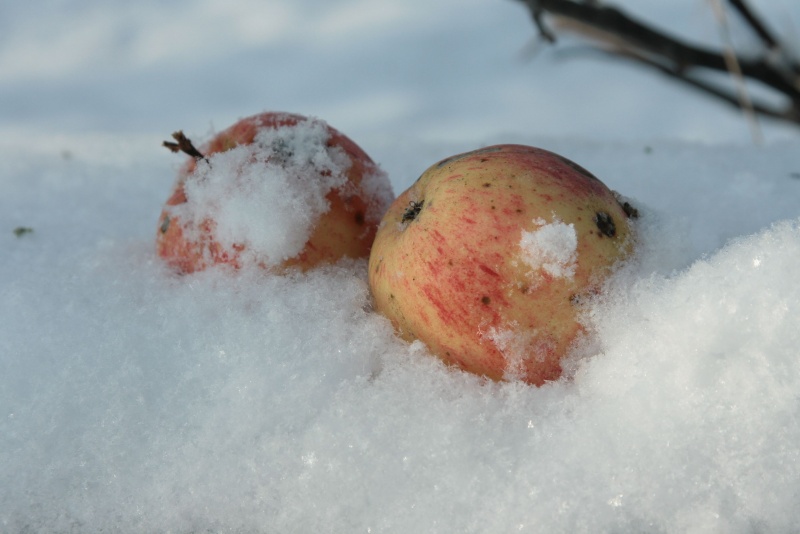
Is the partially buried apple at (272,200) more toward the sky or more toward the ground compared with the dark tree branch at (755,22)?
more toward the sky

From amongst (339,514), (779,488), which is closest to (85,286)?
(339,514)

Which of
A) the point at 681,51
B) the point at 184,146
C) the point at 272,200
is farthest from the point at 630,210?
the point at 681,51

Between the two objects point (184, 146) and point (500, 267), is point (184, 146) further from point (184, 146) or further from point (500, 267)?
point (500, 267)

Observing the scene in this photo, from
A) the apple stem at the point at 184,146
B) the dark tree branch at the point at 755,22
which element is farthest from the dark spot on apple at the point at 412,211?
the dark tree branch at the point at 755,22

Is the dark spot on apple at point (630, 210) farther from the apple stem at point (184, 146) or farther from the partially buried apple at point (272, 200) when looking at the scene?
the apple stem at point (184, 146)

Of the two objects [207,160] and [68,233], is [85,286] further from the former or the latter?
[68,233]

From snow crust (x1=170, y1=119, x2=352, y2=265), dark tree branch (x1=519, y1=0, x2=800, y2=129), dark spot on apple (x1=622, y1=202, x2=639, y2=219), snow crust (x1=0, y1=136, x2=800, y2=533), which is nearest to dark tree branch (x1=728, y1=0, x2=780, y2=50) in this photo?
dark tree branch (x1=519, y1=0, x2=800, y2=129)
